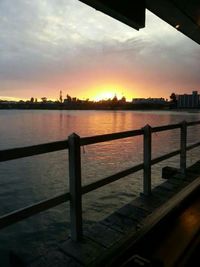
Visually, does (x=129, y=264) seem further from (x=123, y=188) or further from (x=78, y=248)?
(x=123, y=188)

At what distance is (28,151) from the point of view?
3.40 metres


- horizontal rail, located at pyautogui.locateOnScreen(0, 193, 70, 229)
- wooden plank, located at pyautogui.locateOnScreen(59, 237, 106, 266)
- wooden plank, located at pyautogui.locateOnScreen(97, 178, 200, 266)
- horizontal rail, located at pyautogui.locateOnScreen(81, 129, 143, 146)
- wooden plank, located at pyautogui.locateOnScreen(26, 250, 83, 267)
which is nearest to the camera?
wooden plank, located at pyautogui.locateOnScreen(97, 178, 200, 266)

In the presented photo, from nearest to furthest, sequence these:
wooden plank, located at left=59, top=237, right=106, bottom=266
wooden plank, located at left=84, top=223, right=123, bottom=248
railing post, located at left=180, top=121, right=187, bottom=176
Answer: wooden plank, located at left=59, top=237, right=106, bottom=266
wooden plank, located at left=84, top=223, right=123, bottom=248
railing post, located at left=180, top=121, right=187, bottom=176

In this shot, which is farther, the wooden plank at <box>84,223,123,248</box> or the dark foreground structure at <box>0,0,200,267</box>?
the wooden plank at <box>84,223,123,248</box>

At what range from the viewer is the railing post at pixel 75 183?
3865mm

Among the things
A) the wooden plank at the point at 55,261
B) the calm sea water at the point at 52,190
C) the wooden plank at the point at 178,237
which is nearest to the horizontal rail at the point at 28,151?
the calm sea water at the point at 52,190

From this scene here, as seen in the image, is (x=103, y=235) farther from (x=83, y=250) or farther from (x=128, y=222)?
(x=128, y=222)

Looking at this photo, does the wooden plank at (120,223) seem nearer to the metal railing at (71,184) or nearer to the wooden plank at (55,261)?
the metal railing at (71,184)

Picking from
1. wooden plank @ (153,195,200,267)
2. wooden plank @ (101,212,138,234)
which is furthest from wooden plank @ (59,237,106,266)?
wooden plank @ (153,195,200,267)

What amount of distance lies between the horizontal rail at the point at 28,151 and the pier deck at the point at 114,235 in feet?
3.97

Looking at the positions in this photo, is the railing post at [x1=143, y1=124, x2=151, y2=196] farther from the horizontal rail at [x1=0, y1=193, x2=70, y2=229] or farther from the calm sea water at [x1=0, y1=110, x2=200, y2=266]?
the horizontal rail at [x1=0, y1=193, x2=70, y2=229]

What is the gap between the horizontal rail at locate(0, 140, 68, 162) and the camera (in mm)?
3129

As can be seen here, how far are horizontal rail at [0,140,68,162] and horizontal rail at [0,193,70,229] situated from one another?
0.58 m

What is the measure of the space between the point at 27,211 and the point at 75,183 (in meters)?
0.77
